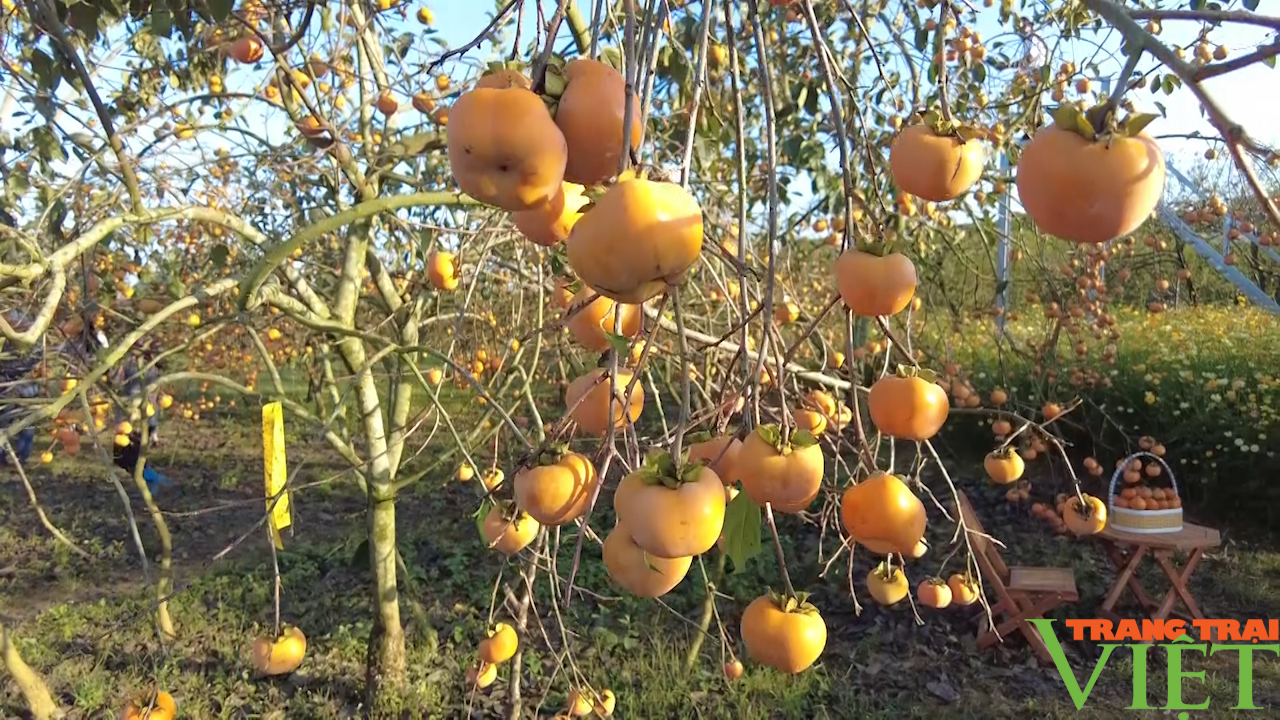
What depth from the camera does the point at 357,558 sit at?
2.71m

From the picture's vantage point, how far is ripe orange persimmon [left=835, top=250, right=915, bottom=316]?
0.68m

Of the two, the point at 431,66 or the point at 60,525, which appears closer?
the point at 431,66

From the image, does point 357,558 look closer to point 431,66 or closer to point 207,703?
point 207,703

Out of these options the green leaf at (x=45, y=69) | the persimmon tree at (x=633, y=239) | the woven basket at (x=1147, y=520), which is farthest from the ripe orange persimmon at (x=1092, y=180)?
the woven basket at (x=1147, y=520)

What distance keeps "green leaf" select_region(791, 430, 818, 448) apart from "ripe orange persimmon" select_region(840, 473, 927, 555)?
95 millimetres

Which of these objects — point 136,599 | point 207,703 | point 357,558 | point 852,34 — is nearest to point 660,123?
point 852,34

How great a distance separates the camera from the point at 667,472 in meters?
0.62

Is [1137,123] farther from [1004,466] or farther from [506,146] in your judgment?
[1004,466]

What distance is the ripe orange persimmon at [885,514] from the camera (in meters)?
0.73

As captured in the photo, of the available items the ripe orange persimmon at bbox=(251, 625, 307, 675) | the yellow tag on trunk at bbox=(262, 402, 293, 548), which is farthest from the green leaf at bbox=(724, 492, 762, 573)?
the ripe orange persimmon at bbox=(251, 625, 307, 675)

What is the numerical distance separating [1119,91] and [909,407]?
0.40 m

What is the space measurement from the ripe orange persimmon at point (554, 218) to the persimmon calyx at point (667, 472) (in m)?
0.18

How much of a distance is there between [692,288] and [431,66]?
211 centimetres

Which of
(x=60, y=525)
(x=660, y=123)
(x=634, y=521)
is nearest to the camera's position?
(x=634, y=521)
